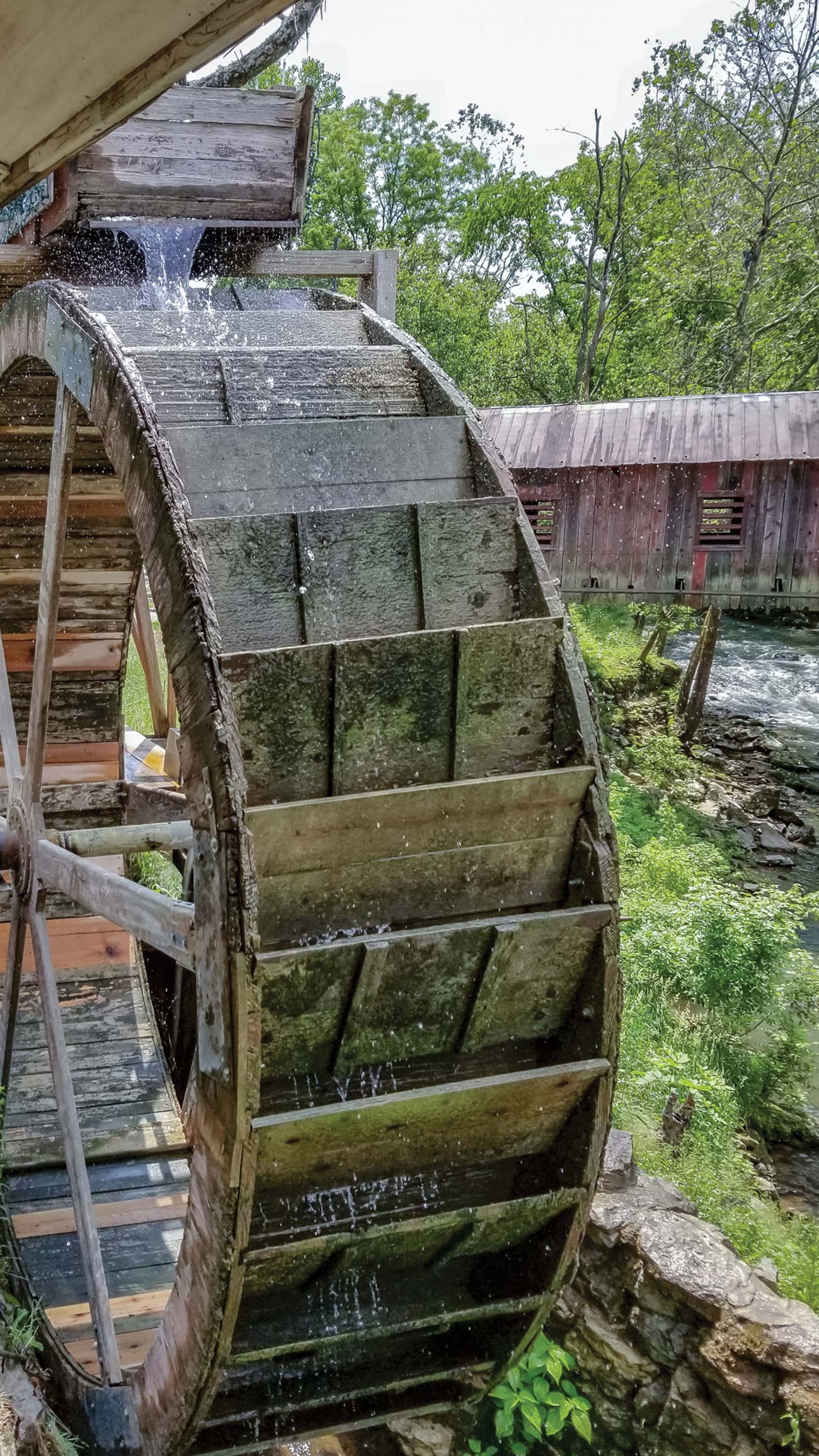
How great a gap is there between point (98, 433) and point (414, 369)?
1.15 metres

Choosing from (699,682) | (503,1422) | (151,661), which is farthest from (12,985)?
(699,682)

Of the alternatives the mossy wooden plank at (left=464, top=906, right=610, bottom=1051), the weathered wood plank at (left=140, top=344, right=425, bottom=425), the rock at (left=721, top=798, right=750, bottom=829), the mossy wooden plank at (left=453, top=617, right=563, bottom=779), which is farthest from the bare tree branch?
the rock at (left=721, top=798, right=750, bottom=829)

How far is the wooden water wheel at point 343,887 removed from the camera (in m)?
2.63

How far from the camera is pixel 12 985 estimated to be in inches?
168

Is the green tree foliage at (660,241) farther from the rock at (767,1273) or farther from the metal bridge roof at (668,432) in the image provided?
the rock at (767,1273)

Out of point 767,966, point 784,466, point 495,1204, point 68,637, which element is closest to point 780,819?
point 784,466

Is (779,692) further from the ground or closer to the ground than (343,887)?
closer to the ground

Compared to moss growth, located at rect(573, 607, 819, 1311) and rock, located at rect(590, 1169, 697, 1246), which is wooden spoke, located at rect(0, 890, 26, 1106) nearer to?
rock, located at rect(590, 1169, 697, 1246)

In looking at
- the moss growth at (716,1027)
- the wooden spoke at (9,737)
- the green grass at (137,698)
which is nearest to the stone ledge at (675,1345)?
the moss growth at (716,1027)

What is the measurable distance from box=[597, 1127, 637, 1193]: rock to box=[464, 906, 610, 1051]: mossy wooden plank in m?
2.62

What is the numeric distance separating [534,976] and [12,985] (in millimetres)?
2325

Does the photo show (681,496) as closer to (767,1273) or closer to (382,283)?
(382,283)

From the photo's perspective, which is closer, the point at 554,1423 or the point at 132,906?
the point at 132,906

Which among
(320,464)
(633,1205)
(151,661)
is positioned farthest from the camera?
(151,661)
